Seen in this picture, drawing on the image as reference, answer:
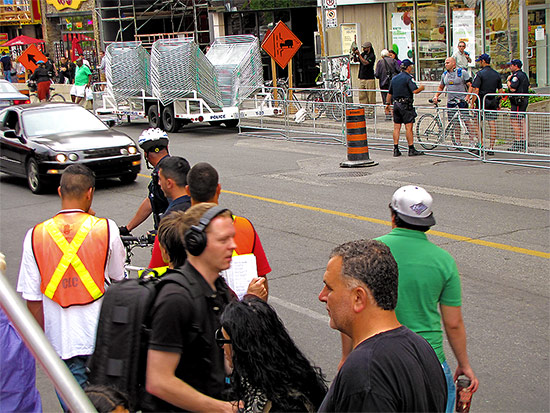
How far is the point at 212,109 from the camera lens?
2150 cm

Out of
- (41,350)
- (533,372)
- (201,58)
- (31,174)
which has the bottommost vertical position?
(533,372)

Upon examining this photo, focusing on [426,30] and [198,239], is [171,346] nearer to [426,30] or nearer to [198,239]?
[198,239]

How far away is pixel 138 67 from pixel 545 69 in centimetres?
1220

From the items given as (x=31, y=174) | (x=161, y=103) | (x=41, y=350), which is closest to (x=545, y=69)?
(x=161, y=103)

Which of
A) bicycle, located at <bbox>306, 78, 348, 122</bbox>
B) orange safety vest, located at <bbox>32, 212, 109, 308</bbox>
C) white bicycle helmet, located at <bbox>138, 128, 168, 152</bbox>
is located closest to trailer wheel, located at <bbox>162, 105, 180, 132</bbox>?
bicycle, located at <bbox>306, 78, 348, 122</bbox>

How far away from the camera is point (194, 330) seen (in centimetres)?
321

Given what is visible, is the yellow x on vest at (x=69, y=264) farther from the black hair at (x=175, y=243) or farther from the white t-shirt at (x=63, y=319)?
the black hair at (x=175, y=243)

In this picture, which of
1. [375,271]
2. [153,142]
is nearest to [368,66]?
[153,142]

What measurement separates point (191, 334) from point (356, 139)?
1209 centimetres

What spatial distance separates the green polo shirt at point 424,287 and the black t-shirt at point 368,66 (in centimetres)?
1841

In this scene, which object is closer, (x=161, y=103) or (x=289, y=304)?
(x=289, y=304)

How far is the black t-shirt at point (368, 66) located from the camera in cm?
2175

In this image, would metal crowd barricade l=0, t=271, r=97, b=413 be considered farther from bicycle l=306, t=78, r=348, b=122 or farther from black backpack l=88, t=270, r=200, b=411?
bicycle l=306, t=78, r=348, b=122

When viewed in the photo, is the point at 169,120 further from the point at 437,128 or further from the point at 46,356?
the point at 46,356
